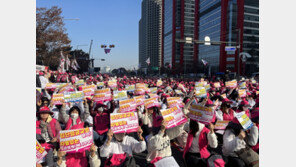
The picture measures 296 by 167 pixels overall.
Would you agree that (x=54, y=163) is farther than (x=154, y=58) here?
No

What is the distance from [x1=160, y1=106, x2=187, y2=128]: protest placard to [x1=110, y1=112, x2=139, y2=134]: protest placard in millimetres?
608

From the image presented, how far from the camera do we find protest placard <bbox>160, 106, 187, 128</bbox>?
4.29m

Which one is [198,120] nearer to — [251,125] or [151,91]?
[251,125]

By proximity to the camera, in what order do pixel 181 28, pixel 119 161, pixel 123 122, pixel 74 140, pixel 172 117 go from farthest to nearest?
1. pixel 181 28
2. pixel 172 117
3. pixel 123 122
4. pixel 119 161
5. pixel 74 140

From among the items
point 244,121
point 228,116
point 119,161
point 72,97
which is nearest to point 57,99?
point 72,97

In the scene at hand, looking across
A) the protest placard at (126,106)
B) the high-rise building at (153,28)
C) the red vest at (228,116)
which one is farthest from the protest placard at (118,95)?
the high-rise building at (153,28)

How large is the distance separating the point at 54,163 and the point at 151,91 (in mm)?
7357

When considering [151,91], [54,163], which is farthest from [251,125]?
[151,91]

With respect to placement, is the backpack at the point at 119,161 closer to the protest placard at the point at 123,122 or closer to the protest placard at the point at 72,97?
the protest placard at the point at 123,122

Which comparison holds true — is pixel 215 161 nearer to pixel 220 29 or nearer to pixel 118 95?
pixel 118 95

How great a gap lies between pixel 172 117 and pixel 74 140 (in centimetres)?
197

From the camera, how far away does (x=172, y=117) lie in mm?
4422

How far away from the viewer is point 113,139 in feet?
13.0

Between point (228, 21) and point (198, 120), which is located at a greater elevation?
point (228, 21)
